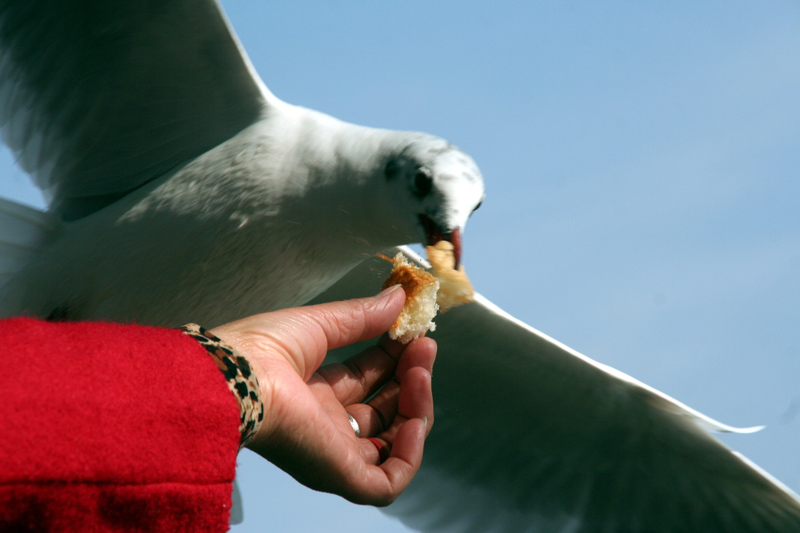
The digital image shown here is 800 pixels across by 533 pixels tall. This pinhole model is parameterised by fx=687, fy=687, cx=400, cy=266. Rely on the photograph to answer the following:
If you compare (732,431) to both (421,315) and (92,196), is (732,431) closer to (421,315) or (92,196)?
(421,315)

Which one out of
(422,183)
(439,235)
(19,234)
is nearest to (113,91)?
(19,234)

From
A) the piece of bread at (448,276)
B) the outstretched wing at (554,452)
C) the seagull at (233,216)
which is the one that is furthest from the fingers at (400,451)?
the outstretched wing at (554,452)

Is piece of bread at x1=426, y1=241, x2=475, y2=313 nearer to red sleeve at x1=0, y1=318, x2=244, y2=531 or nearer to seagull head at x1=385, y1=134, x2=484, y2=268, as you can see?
seagull head at x1=385, y1=134, x2=484, y2=268

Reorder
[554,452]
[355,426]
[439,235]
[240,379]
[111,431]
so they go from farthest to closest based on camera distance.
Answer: [554,452], [439,235], [355,426], [240,379], [111,431]

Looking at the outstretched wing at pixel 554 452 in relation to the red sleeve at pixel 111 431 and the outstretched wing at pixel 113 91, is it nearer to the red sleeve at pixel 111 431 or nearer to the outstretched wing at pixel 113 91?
the outstretched wing at pixel 113 91

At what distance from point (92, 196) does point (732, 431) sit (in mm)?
2615

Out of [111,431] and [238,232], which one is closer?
[111,431]

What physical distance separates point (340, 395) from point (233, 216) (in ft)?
2.72

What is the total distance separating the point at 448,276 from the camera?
183 cm

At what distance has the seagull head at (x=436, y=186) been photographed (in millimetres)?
1991

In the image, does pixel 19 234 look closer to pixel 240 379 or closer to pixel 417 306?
pixel 417 306

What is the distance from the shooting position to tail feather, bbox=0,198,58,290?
2596 mm

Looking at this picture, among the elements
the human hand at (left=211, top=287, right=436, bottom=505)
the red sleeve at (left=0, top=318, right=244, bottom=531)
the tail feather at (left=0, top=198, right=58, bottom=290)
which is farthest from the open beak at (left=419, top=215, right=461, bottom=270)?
the tail feather at (left=0, top=198, right=58, bottom=290)

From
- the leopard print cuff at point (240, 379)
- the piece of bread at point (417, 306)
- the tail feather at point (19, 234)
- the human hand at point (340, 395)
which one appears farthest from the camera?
the tail feather at point (19, 234)
